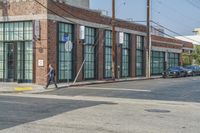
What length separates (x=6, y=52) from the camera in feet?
110

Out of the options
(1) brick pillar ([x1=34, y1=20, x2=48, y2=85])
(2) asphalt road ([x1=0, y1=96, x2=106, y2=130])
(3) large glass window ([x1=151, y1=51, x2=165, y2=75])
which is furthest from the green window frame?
(2) asphalt road ([x1=0, y1=96, x2=106, y2=130])

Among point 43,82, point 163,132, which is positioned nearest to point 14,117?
point 163,132

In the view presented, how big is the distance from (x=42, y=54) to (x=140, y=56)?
65.5 feet

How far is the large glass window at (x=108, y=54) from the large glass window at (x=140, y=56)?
743 centimetres

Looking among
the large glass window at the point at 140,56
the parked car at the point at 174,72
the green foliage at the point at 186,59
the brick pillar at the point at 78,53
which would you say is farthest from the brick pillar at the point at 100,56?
the green foliage at the point at 186,59

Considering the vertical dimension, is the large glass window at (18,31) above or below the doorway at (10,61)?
above

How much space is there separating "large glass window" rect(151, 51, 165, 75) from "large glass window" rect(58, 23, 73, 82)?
2149 centimetres

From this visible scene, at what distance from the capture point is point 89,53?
3747 cm

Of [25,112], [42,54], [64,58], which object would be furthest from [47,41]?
[25,112]

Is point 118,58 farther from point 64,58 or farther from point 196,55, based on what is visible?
point 196,55

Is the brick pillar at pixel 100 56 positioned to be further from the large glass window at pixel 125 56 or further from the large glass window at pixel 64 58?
the large glass window at pixel 125 56

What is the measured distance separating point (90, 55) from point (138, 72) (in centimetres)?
1224

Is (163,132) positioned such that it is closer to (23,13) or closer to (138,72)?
(23,13)

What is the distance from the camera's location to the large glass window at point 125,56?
44.5 meters
